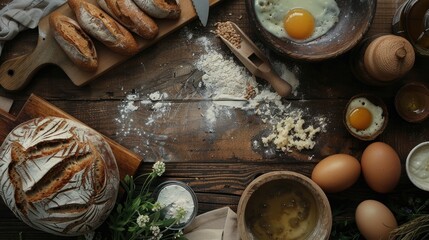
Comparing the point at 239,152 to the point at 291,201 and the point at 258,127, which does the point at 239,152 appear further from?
the point at 291,201

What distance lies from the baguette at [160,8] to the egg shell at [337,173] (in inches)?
31.0

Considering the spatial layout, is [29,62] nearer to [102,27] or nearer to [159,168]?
[102,27]

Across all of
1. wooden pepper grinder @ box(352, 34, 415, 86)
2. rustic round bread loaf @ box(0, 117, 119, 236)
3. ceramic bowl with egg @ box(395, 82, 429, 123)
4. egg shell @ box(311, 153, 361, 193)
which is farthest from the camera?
ceramic bowl with egg @ box(395, 82, 429, 123)

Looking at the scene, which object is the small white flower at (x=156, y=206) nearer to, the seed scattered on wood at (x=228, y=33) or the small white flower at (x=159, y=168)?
the small white flower at (x=159, y=168)

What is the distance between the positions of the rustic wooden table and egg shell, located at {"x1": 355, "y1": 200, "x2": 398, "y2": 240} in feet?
0.39

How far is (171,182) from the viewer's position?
6.59 feet

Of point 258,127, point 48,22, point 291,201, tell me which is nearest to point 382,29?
point 258,127

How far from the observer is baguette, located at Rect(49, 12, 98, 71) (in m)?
1.92

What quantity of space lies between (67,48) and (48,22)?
6.0 inches

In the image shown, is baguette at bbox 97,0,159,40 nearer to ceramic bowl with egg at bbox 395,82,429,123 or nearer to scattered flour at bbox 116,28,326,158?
scattered flour at bbox 116,28,326,158

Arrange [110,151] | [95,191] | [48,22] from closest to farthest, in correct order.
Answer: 1. [95,191]
2. [110,151]
3. [48,22]

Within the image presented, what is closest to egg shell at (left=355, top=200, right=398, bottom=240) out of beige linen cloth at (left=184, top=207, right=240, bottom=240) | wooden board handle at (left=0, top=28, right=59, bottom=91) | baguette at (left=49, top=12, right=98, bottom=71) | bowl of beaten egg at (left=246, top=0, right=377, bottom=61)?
beige linen cloth at (left=184, top=207, right=240, bottom=240)

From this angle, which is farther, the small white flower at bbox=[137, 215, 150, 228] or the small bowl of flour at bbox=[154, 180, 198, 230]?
the small bowl of flour at bbox=[154, 180, 198, 230]

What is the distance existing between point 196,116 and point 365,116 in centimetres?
64
